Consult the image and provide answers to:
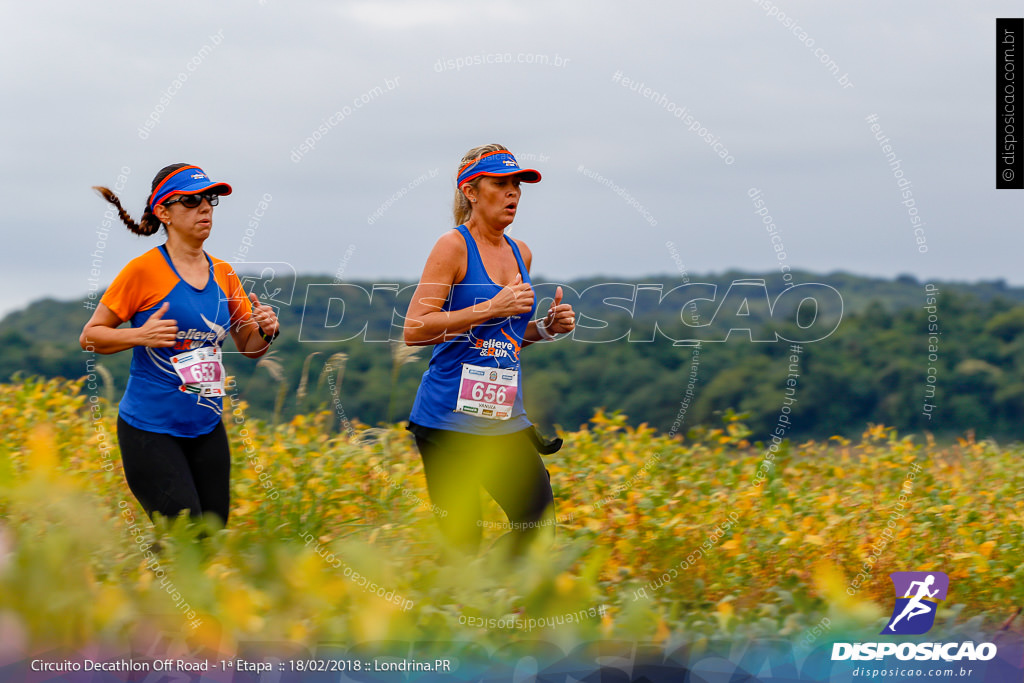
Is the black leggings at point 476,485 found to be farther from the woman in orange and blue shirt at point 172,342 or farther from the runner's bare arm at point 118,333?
the runner's bare arm at point 118,333

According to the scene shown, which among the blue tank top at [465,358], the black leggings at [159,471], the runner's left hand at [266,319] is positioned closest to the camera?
the blue tank top at [465,358]

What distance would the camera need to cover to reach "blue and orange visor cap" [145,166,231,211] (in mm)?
4062

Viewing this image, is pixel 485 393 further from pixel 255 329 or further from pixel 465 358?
pixel 255 329

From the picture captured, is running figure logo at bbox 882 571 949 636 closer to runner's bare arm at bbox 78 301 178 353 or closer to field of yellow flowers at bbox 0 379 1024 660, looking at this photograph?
field of yellow flowers at bbox 0 379 1024 660

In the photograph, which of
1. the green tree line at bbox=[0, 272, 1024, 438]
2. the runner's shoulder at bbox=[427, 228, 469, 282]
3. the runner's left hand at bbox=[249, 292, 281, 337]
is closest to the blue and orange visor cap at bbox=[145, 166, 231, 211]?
the runner's left hand at bbox=[249, 292, 281, 337]

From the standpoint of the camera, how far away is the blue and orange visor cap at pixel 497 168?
3896mm

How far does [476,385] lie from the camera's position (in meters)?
3.87

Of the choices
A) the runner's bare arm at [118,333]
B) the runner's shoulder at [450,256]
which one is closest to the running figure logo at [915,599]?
the runner's shoulder at [450,256]

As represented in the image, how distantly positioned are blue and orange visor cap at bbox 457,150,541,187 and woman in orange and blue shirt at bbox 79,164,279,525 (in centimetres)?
94

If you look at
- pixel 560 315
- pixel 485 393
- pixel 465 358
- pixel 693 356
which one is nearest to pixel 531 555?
pixel 485 393

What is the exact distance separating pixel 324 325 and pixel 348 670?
2363mm

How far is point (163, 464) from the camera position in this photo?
3.97 m

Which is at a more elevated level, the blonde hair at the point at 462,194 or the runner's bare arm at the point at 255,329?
the blonde hair at the point at 462,194
